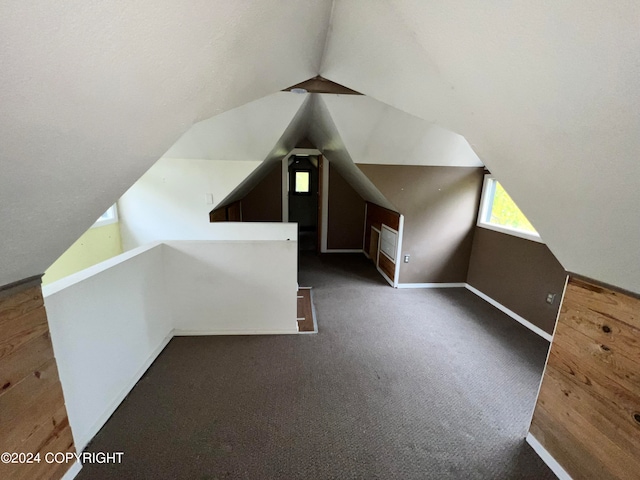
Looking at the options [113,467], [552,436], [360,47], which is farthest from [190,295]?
[552,436]

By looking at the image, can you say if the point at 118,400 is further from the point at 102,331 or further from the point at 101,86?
the point at 101,86

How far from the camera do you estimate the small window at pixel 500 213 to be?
316 cm

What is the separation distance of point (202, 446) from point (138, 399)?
650 millimetres

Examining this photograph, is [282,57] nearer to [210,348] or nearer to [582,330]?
[582,330]

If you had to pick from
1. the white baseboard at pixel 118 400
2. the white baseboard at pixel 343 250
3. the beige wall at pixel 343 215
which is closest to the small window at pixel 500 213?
the beige wall at pixel 343 215

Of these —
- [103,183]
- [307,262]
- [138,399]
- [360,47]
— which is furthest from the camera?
[307,262]

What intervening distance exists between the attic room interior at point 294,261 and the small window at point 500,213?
144 millimetres

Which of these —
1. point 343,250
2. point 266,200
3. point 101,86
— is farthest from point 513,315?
point 266,200

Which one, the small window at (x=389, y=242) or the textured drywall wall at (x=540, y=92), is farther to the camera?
the small window at (x=389, y=242)

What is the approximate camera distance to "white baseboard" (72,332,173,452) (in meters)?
1.52

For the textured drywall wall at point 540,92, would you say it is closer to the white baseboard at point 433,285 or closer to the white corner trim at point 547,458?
the white corner trim at point 547,458

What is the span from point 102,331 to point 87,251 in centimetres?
233

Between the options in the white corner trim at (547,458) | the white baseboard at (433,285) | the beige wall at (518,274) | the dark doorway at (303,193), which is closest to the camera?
the white corner trim at (547,458)

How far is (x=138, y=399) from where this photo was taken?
186 cm
